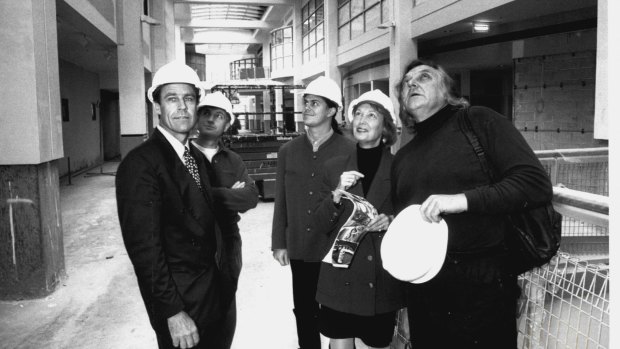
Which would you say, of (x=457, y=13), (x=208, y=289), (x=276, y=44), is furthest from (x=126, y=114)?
(x=276, y=44)

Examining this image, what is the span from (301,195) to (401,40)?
11.7 metres

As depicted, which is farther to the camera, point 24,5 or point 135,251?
point 24,5

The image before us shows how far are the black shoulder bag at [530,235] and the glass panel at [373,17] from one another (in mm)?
15918

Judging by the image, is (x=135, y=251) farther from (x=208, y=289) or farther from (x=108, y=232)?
(x=108, y=232)

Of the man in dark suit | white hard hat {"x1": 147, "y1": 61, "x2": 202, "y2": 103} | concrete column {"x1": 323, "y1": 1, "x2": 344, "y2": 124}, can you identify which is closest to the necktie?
the man in dark suit

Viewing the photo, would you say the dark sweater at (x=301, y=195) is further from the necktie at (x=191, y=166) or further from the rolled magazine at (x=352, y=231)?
the necktie at (x=191, y=166)

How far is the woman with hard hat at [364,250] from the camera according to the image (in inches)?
99.2

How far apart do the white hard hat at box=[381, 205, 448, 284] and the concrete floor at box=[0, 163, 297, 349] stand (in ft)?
6.96

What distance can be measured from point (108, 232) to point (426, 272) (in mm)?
6955

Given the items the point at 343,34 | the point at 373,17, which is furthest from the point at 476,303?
the point at 343,34

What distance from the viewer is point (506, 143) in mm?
1814

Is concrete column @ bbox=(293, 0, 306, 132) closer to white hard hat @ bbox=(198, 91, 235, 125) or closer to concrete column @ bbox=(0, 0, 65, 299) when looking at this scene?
concrete column @ bbox=(0, 0, 65, 299)

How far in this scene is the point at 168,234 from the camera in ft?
6.95

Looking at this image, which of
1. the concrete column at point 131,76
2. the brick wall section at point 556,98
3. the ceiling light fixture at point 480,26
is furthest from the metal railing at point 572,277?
the concrete column at point 131,76
